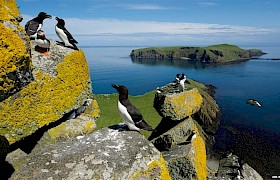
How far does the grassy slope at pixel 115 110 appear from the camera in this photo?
33.7 metres

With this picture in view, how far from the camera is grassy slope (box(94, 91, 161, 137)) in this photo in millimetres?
33650

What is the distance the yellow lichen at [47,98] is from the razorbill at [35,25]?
4.87 ft

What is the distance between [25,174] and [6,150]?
1.93 metres

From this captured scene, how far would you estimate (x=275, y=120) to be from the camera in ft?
165

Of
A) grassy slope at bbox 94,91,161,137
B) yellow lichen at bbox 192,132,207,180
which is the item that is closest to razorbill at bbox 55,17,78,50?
yellow lichen at bbox 192,132,207,180

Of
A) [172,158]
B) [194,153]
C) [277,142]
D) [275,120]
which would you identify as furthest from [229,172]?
[275,120]

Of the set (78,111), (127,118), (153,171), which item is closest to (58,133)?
(78,111)

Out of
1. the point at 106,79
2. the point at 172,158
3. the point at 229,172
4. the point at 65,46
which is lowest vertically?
the point at 106,79

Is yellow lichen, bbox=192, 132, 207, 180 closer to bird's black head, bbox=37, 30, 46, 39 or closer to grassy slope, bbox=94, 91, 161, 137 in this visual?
bird's black head, bbox=37, 30, 46, 39

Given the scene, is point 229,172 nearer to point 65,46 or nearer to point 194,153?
point 194,153

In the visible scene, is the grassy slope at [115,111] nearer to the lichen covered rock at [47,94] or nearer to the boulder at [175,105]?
the boulder at [175,105]

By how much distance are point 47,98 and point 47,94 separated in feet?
0.40

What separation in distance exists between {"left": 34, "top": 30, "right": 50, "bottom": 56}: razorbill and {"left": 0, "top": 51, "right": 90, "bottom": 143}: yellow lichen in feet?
2.21

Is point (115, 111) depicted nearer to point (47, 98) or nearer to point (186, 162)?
point (186, 162)
